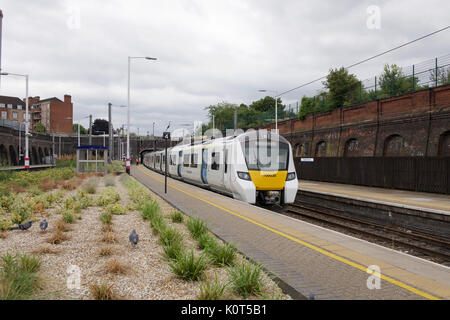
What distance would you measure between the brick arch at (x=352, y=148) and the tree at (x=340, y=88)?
15.2 ft

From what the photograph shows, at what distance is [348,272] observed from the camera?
5.07m

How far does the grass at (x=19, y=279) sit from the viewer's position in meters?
3.91

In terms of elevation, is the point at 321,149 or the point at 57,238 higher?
the point at 321,149

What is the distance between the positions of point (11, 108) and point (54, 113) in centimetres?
1664

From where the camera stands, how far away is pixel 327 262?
5.56 meters

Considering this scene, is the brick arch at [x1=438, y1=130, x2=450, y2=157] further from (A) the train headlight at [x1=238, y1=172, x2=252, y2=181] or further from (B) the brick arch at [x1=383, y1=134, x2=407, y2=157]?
(A) the train headlight at [x1=238, y1=172, x2=252, y2=181]

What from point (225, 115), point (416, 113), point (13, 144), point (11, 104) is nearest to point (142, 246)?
point (416, 113)

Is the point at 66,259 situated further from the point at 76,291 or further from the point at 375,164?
the point at 375,164

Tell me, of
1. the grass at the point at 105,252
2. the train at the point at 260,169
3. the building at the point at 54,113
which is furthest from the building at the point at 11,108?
the grass at the point at 105,252

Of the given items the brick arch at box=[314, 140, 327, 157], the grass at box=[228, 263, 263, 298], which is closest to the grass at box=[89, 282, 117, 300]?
the grass at box=[228, 263, 263, 298]

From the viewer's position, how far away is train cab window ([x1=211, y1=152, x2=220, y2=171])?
52.4 ft

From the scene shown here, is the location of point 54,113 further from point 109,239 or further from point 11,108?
point 109,239

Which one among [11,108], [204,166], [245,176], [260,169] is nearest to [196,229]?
[245,176]

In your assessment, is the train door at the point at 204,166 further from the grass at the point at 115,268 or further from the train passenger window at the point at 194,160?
the grass at the point at 115,268
